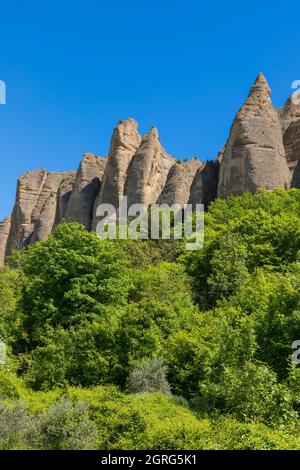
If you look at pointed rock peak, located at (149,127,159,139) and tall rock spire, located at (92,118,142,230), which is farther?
pointed rock peak, located at (149,127,159,139)

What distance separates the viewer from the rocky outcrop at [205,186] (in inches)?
1941

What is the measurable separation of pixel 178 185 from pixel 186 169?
Answer: 10.9 feet

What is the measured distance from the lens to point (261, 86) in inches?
2025

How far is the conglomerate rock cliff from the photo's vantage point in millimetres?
45906

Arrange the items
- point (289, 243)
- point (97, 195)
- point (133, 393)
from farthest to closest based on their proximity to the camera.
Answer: point (97, 195) < point (289, 243) < point (133, 393)

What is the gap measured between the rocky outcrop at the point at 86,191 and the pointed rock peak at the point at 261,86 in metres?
17.7

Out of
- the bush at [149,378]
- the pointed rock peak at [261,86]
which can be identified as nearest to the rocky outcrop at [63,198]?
the pointed rock peak at [261,86]

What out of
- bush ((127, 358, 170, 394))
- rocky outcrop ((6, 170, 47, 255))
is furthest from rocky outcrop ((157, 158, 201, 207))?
bush ((127, 358, 170, 394))

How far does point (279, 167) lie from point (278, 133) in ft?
13.0

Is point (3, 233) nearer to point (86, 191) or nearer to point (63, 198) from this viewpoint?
point (63, 198)

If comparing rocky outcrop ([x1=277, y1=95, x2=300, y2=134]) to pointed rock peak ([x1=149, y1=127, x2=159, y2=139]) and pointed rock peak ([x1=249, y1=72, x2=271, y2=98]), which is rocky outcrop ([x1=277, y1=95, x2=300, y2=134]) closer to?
pointed rock peak ([x1=249, y1=72, x2=271, y2=98])

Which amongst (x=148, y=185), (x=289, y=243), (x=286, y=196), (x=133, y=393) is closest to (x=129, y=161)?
(x=148, y=185)
